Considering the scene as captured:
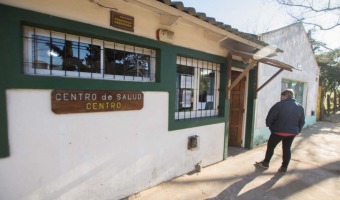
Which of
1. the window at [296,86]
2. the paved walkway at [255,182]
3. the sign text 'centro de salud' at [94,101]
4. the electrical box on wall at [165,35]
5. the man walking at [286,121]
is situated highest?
the electrical box on wall at [165,35]

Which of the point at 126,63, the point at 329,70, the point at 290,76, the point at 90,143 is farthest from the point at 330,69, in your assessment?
the point at 90,143

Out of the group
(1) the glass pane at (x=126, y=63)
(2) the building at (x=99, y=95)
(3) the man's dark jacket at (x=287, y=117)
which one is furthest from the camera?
(3) the man's dark jacket at (x=287, y=117)

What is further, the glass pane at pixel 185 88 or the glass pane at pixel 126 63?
the glass pane at pixel 185 88

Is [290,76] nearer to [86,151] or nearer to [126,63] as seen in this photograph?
[126,63]

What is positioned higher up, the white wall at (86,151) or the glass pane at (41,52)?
the glass pane at (41,52)

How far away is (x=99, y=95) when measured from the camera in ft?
8.84

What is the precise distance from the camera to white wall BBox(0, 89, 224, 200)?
219 cm

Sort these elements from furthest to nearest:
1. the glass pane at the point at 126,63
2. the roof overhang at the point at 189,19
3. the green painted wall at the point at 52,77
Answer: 1. the glass pane at the point at 126,63
2. the roof overhang at the point at 189,19
3. the green painted wall at the point at 52,77

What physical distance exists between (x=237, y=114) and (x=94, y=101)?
4.52 meters

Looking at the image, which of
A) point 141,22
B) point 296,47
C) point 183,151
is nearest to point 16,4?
point 141,22

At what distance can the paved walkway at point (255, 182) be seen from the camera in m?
3.34

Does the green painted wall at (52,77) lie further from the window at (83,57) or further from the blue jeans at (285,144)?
the blue jeans at (285,144)

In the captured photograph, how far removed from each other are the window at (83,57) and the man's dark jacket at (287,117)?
2.65 m

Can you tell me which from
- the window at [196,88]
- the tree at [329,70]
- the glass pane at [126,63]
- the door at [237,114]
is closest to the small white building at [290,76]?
the door at [237,114]
